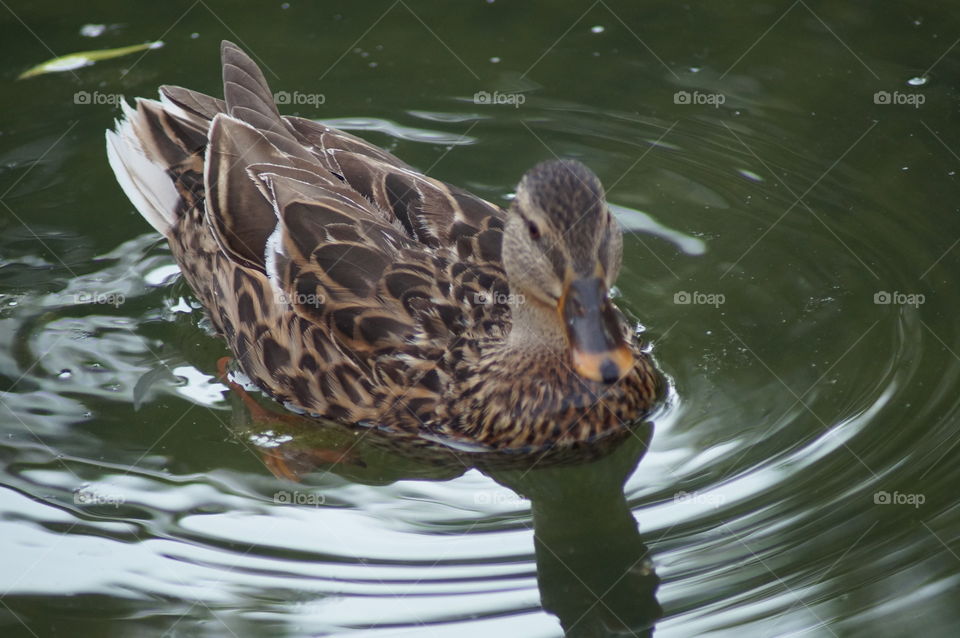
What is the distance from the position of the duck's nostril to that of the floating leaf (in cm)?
470

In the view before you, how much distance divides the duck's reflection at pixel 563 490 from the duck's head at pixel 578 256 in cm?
68

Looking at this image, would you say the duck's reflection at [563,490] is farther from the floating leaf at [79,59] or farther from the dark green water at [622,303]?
the floating leaf at [79,59]

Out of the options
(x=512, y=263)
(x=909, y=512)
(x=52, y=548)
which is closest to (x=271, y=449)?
(x=52, y=548)

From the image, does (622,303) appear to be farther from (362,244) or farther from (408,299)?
(362,244)

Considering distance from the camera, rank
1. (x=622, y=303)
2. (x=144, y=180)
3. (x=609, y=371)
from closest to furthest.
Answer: (x=609, y=371)
(x=622, y=303)
(x=144, y=180)

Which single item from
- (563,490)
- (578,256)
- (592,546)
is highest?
(578,256)

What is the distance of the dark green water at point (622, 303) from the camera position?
4492 mm

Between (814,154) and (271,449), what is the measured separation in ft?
11.8

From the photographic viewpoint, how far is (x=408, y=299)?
5273 mm

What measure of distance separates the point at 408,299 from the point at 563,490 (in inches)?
41.6

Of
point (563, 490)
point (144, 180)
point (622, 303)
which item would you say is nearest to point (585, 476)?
point (563, 490)

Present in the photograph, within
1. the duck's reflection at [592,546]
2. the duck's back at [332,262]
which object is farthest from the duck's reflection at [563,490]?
the duck's back at [332,262]

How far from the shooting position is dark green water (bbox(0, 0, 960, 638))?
14.7 ft

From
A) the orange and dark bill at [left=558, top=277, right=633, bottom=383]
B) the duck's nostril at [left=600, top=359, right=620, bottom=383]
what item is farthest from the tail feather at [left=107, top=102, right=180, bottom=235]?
the duck's nostril at [left=600, top=359, right=620, bottom=383]
